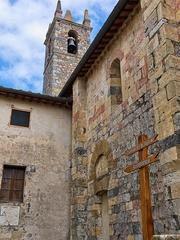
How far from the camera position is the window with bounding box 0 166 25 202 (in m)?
8.68

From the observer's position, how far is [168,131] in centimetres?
407

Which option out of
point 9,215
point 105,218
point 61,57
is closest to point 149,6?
point 105,218

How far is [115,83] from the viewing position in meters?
7.98

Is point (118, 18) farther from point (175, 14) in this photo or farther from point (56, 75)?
point (56, 75)

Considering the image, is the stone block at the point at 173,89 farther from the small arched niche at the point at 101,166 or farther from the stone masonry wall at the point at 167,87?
the small arched niche at the point at 101,166

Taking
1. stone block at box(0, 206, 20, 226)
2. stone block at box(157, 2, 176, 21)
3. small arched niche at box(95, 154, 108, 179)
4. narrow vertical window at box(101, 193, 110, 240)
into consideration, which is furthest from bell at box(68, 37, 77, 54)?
stone block at box(157, 2, 176, 21)

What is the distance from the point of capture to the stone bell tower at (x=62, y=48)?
18109 millimetres

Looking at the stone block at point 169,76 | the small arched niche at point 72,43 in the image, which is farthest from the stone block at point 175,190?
the small arched niche at point 72,43

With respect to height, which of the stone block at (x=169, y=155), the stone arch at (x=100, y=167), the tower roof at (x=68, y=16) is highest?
the tower roof at (x=68, y=16)

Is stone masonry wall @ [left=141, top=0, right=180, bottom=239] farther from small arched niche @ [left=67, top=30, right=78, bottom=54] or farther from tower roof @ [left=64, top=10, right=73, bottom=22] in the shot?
tower roof @ [left=64, top=10, right=73, bottom=22]

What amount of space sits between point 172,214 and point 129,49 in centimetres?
453

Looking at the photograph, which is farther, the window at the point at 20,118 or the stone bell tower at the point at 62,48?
the stone bell tower at the point at 62,48

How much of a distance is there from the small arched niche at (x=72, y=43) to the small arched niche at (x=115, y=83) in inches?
455

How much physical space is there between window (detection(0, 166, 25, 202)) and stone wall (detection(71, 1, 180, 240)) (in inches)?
66.2
